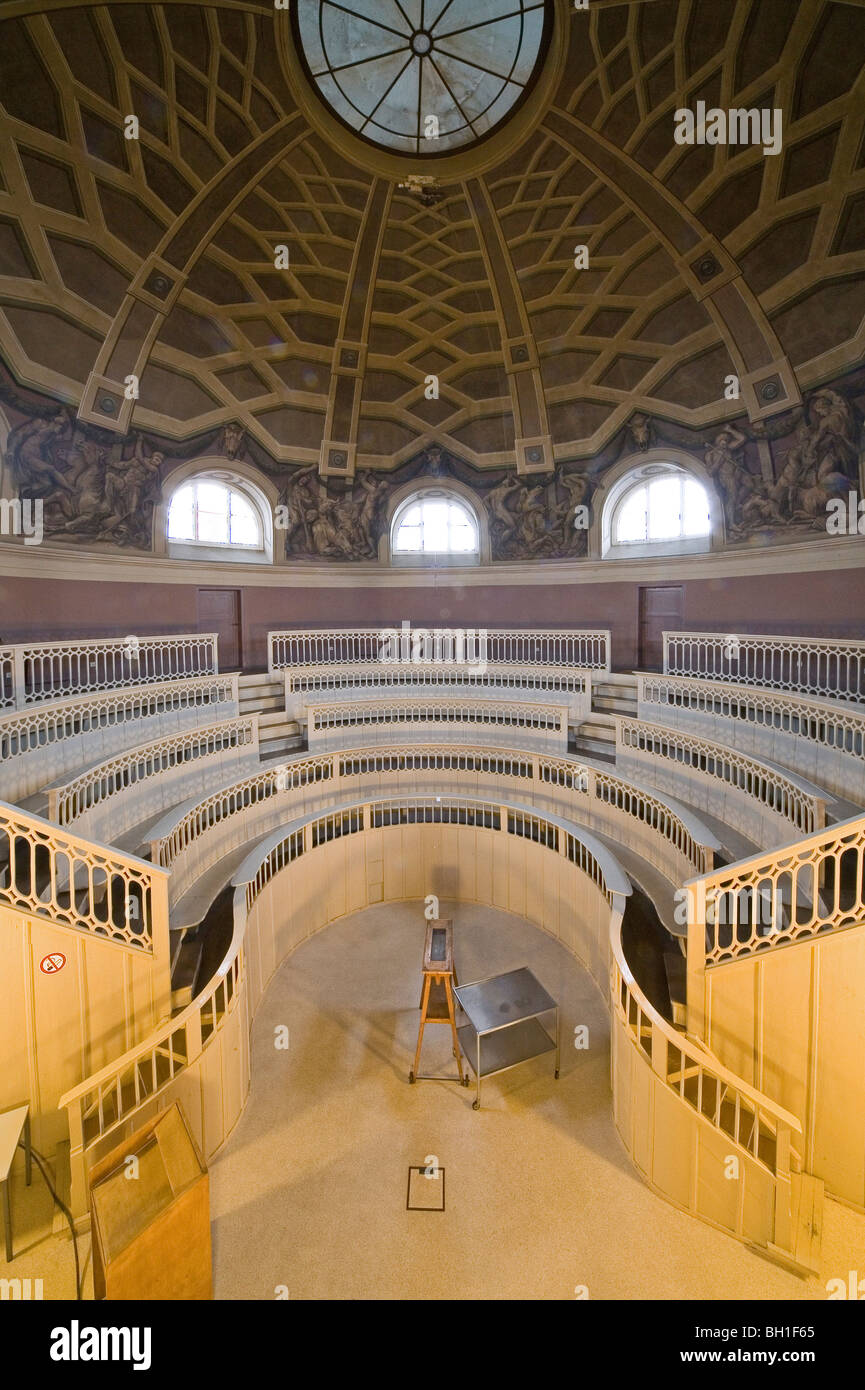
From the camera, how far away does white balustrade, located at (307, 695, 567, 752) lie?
1185 cm

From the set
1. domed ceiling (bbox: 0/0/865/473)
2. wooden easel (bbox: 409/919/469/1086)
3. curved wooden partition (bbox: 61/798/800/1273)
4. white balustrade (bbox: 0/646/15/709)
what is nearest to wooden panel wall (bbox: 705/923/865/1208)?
curved wooden partition (bbox: 61/798/800/1273)

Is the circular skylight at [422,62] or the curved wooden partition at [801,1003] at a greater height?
the circular skylight at [422,62]

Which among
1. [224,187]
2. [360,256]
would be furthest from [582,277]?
[224,187]

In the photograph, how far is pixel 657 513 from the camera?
635 inches

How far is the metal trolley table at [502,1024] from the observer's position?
541cm

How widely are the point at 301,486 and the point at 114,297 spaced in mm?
5697

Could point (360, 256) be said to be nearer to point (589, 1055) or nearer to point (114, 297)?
point (114, 297)

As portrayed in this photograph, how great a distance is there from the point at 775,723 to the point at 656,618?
735 centimetres

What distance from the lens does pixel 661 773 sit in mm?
9711

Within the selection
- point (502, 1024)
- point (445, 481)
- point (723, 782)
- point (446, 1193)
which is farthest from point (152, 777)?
point (445, 481)

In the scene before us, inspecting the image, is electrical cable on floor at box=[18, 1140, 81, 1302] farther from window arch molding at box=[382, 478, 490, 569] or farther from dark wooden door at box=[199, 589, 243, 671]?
window arch molding at box=[382, 478, 490, 569]

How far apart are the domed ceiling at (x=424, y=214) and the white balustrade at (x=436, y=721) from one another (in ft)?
26.4

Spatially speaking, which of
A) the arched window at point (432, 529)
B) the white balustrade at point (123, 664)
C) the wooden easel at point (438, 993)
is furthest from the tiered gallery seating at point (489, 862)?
the arched window at point (432, 529)

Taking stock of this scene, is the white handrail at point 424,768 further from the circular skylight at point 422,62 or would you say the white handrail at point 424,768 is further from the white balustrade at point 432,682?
the circular skylight at point 422,62
